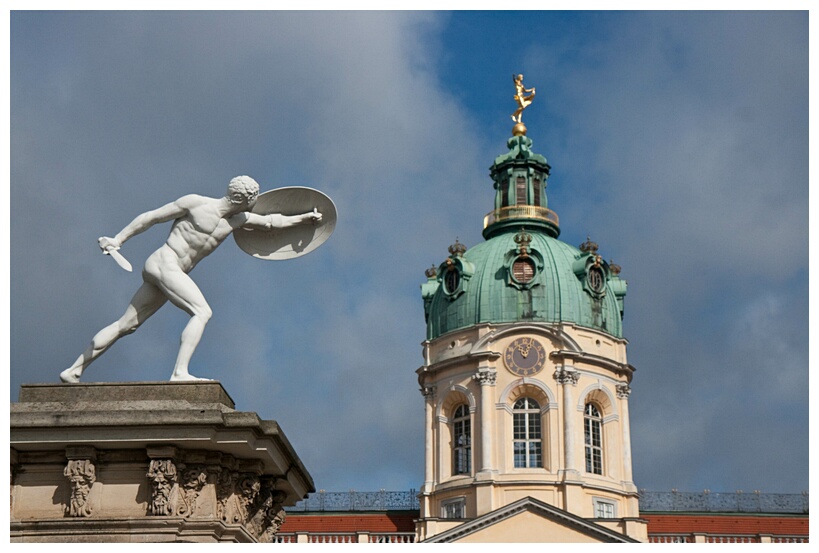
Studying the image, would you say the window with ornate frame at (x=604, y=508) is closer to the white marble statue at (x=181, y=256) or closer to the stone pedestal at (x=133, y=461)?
the white marble statue at (x=181, y=256)

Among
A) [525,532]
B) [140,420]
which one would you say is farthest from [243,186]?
[525,532]

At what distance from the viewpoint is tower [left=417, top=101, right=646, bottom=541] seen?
66.8 meters

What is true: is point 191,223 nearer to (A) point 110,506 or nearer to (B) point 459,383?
(A) point 110,506

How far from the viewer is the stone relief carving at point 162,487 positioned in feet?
47.5

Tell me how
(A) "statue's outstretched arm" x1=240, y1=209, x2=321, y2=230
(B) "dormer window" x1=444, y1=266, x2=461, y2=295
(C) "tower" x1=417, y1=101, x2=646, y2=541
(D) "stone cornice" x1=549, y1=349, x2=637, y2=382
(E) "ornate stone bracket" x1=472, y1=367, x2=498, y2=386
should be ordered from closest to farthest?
1. (A) "statue's outstretched arm" x1=240, y1=209, x2=321, y2=230
2. (C) "tower" x1=417, y1=101, x2=646, y2=541
3. (D) "stone cornice" x1=549, y1=349, x2=637, y2=382
4. (E) "ornate stone bracket" x1=472, y1=367, x2=498, y2=386
5. (B) "dormer window" x1=444, y1=266, x2=461, y2=295

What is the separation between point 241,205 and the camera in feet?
52.3

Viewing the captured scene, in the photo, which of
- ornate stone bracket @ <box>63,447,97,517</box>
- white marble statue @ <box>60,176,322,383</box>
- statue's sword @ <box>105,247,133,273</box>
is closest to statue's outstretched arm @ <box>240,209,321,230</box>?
white marble statue @ <box>60,176,322,383</box>

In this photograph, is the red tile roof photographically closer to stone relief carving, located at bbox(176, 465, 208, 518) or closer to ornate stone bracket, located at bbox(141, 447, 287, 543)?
ornate stone bracket, located at bbox(141, 447, 287, 543)

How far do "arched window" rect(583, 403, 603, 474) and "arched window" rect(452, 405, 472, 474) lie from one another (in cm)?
536

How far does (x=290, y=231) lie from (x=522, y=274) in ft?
176

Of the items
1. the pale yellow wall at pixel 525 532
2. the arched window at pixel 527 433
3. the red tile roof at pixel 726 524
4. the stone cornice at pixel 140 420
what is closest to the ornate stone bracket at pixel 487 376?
the arched window at pixel 527 433
